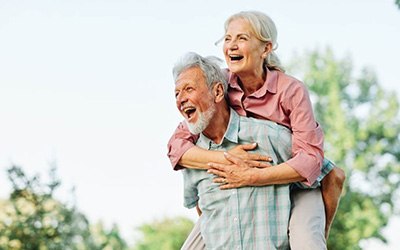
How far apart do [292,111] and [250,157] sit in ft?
0.84

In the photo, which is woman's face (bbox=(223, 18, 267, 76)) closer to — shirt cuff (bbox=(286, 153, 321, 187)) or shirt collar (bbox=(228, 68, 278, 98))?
shirt collar (bbox=(228, 68, 278, 98))

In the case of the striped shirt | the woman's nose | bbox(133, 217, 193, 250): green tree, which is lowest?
bbox(133, 217, 193, 250): green tree

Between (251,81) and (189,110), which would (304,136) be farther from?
(189,110)

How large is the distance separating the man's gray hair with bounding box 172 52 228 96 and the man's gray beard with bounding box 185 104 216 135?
0.32ft

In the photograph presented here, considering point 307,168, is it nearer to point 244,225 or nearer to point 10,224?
point 244,225

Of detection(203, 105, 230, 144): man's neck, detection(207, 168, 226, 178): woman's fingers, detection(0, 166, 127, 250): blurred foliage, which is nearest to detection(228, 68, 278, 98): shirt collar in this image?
detection(203, 105, 230, 144): man's neck

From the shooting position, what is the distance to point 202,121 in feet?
11.5

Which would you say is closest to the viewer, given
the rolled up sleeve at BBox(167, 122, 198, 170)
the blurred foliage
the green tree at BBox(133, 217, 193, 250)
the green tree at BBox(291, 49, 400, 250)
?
the rolled up sleeve at BBox(167, 122, 198, 170)

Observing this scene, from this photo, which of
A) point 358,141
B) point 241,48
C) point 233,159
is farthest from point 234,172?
point 358,141

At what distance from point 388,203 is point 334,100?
3344mm

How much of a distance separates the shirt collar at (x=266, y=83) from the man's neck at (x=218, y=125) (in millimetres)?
101

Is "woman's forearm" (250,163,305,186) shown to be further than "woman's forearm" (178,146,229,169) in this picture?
No

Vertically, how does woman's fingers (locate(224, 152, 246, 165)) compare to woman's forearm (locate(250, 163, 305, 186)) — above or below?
above

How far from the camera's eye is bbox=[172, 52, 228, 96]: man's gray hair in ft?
11.6
